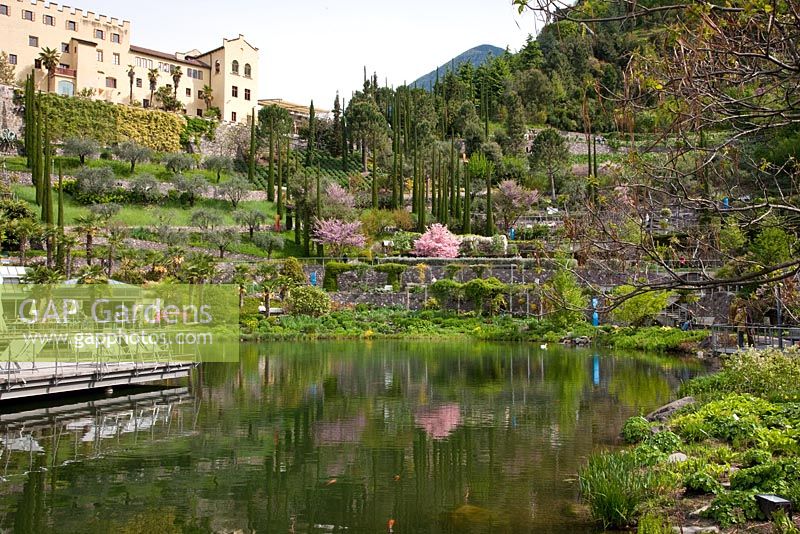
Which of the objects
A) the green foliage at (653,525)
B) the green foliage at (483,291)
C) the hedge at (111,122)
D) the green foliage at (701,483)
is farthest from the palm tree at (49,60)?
the green foliage at (653,525)

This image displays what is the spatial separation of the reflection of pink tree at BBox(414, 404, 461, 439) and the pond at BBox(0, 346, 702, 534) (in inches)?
2.2

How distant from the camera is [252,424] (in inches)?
584

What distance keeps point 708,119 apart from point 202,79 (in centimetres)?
6890

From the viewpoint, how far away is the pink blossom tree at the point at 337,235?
157ft

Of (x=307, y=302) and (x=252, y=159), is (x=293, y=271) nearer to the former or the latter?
(x=307, y=302)

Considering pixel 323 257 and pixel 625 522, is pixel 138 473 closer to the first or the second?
pixel 625 522

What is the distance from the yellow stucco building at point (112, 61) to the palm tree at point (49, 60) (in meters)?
0.43

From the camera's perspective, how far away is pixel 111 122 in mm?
59625

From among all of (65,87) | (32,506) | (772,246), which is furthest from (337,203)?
(32,506)

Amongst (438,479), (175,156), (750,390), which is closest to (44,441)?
(438,479)

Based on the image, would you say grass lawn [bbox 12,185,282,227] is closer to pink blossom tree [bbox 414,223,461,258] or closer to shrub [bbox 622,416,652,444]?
pink blossom tree [bbox 414,223,461,258]

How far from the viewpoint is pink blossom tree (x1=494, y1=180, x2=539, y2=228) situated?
58.8m

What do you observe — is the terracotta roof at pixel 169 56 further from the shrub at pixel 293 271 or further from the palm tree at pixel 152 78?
the shrub at pixel 293 271

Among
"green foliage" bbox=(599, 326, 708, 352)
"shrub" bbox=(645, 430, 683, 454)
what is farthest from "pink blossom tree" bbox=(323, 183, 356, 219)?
"shrub" bbox=(645, 430, 683, 454)
